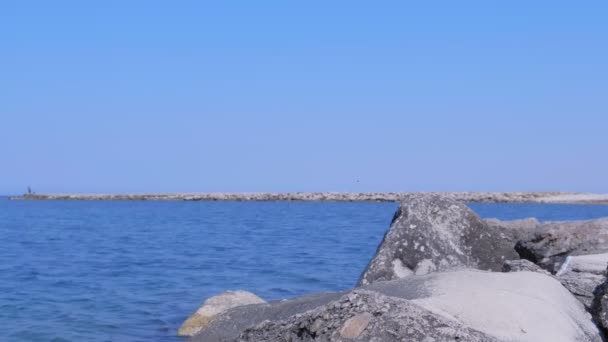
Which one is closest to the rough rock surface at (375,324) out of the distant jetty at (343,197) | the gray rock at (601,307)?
the gray rock at (601,307)

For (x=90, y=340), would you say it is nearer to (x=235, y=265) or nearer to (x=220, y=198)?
(x=235, y=265)

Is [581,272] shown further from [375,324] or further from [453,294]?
[375,324]

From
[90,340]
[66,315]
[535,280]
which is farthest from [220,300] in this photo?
[535,280]

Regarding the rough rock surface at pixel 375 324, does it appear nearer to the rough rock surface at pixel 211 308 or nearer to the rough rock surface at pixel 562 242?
the rough rock surface at pixel 562 242

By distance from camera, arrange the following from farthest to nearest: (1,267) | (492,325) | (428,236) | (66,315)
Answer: (1,267) < (66,315) < (428,236) < (492,325)

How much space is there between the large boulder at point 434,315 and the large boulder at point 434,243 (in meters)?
2.72

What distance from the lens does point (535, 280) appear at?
650cm

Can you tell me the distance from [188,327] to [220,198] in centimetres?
9216

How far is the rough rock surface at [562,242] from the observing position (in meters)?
9.45

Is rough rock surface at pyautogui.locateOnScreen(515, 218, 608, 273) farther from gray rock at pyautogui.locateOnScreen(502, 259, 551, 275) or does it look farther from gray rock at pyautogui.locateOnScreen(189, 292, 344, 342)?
gray rock at pyautogui.locateOnScreen(189, 292, 344, 342)

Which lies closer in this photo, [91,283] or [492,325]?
[492,325]

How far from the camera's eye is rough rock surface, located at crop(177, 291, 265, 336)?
488 inches

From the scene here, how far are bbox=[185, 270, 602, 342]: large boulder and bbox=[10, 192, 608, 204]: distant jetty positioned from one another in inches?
2709

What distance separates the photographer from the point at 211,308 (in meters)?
12.5
